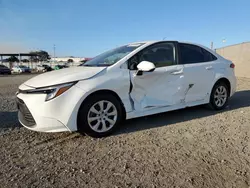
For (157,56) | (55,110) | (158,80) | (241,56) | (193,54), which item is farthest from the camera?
(241,56)

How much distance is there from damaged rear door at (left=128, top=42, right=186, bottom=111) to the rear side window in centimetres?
20

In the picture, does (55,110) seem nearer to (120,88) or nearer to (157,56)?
(120,88)

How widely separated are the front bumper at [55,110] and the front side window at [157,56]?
3.77 feet

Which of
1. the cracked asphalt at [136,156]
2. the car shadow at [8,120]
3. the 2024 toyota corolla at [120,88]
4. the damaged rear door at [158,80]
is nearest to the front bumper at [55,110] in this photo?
the 2024 toyota corolla at [120,88]

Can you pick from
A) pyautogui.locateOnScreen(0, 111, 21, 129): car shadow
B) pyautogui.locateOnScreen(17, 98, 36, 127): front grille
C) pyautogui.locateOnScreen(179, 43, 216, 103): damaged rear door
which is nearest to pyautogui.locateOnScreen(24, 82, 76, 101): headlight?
pyautogui.locateOnScreen(17, 98, 36, 127): front grille

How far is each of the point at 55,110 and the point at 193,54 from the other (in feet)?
9.93

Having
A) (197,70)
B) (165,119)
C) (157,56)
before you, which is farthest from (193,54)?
(165,119)

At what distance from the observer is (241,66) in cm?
1392

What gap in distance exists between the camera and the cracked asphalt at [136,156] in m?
2.39

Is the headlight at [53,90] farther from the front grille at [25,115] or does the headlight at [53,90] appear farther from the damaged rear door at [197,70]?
the damaged rear door at [197,70]

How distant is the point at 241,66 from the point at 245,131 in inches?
455

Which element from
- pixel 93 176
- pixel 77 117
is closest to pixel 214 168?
pixel 93 176

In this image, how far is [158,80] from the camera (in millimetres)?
4059

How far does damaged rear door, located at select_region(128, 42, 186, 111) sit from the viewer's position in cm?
387
